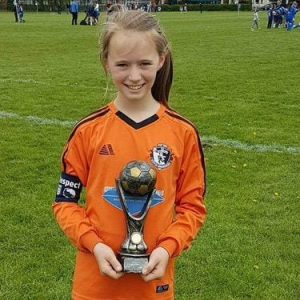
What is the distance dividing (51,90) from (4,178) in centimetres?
639

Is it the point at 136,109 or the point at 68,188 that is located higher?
the point at 136,109

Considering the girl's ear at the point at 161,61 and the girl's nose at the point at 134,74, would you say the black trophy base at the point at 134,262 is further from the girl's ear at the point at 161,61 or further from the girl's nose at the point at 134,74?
the girl's ear at the point at 161,61

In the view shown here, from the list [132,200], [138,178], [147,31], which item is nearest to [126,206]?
[132,200]

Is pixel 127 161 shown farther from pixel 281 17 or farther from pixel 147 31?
pixel 281 17

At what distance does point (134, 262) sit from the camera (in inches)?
86.2

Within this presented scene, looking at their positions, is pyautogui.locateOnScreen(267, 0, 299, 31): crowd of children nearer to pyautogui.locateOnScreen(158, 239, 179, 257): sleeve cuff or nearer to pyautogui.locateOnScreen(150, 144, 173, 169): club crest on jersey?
pyautogui.locateOnScreen(150, 144, 173, 169): club crest on jersey

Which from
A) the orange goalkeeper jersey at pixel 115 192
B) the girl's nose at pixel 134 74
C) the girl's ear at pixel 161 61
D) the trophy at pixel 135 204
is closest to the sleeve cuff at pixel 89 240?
the orange goalkeeper jersey at pixel 115 192

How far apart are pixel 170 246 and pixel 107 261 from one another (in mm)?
258

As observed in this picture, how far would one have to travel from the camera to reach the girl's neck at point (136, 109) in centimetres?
244

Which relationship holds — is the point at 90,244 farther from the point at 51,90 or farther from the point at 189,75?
the point at 189,75

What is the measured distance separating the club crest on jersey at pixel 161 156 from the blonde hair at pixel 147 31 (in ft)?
0.88

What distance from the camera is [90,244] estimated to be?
234 cm

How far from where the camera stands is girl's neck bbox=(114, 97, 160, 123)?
2.44 m

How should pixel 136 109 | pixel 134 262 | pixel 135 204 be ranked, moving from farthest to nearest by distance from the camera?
pixel 136 109 → pixel 135 204 → pixel 134 262
